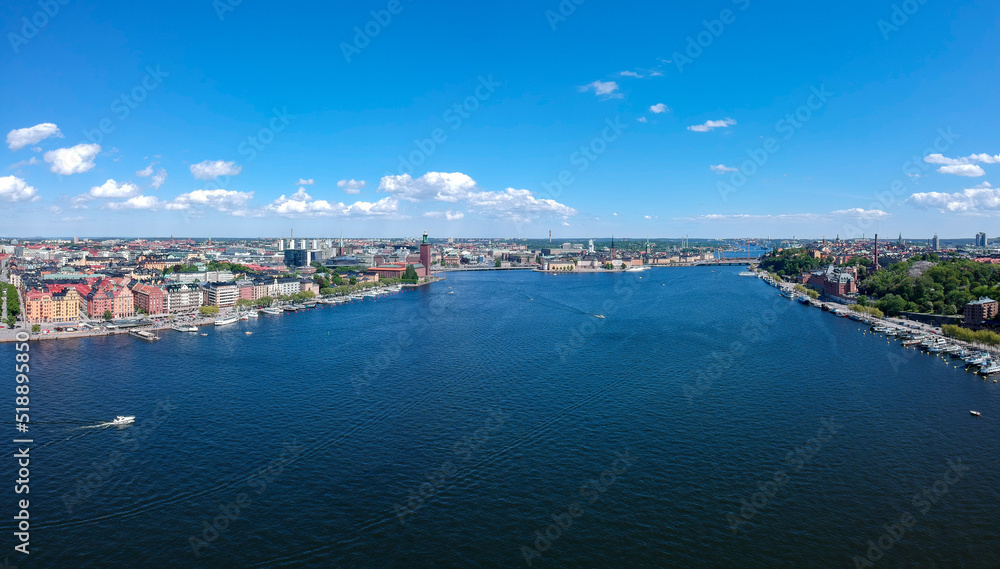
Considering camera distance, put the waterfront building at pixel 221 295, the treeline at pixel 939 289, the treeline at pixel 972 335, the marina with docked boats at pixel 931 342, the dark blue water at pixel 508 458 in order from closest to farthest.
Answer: the dark blue water at pixel 508 458 < the marina with docked boats at pixel 931 342 < the treeline at pixel 972 335 < the treeline at pixel 939 289 < the waterfront building at pixel 221 295

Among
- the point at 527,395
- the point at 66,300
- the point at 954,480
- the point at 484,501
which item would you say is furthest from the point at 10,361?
the point at 954,480

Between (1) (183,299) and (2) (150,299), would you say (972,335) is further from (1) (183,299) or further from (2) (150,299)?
(1) (183,299)

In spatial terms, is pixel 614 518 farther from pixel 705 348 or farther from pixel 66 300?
pixel 66 300

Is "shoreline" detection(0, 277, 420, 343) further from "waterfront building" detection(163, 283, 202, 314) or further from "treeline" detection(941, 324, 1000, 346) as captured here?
"treeline" detection(941, 324, 1000, 346)

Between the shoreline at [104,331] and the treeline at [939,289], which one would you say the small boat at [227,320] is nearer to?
the shoreline at [104,331]

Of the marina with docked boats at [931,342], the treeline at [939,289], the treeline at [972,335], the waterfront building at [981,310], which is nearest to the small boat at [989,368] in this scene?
the marina with docked boats at [931,342]
